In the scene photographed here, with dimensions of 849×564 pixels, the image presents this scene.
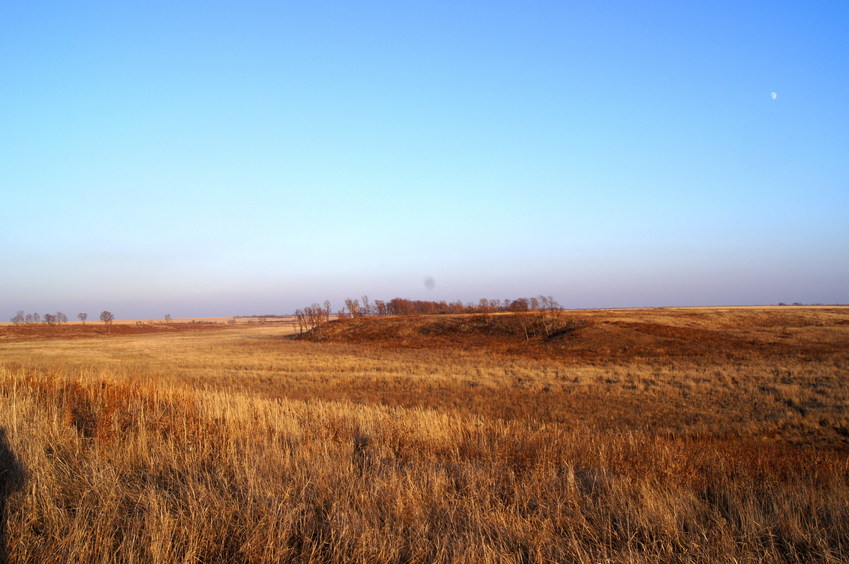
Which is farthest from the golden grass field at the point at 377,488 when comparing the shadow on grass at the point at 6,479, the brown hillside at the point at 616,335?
the brown hillside at the point at 616,335

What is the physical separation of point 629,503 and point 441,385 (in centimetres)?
1626

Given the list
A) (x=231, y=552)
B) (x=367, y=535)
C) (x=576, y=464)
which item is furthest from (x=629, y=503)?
(x=231, y=552)

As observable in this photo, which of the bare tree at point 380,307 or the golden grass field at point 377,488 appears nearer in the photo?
the golden grass field at point 377,488

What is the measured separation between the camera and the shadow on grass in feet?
11.2

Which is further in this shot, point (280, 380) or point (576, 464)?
point (280, 380)

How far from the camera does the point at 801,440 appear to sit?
416 inches

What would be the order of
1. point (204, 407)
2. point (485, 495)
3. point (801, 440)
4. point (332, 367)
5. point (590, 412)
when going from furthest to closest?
point (332, 367) → point (590, 412) → point (801, 440) → point (204, 407) → point (485, 495)

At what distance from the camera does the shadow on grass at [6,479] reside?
3.41m

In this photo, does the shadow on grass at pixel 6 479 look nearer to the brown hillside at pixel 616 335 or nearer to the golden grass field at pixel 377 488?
the golden grass field at pixel 377 488

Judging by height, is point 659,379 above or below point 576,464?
below

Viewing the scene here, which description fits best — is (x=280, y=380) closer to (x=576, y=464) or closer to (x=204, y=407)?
(x=204, y=407)

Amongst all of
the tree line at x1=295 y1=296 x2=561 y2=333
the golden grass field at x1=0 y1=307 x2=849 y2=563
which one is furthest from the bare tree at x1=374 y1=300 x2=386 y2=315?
the golden grass field at x1=0 y1=307 x2=849 y2=563

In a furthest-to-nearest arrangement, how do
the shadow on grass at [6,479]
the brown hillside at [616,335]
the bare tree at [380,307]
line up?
the bare tree at [380,307] → the brown hillside at [616,335] → the shadow on grass at [6,479]

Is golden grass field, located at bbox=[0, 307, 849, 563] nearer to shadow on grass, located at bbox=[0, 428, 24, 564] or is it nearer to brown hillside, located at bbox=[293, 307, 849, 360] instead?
shadow on grass, located at bbox=[0, 428, 24, 564]
